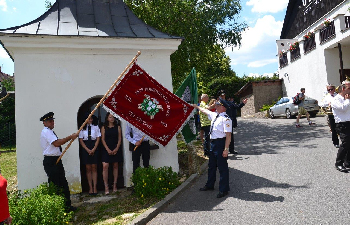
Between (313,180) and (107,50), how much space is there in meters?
5.46

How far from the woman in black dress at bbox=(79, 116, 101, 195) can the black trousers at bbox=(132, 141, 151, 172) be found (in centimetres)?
89

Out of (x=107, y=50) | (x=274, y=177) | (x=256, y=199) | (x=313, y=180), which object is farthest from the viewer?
(x=107, y=50)

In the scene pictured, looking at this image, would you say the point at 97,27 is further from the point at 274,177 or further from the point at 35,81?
the point at 274,177

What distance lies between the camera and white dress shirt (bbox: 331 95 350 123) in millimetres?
6165

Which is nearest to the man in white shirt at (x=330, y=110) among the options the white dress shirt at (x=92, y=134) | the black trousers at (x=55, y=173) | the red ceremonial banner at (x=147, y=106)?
the red ceremonial banner at (x=147, y=106)

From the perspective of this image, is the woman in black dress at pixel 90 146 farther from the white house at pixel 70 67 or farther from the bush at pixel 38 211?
the bush at pixel 38 211

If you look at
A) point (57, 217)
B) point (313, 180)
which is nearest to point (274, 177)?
point (313, 180)

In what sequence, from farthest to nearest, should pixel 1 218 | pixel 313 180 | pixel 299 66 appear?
pixel 299 66 → pixel 313 180 → pixel 1 218

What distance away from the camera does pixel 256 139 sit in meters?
12.4

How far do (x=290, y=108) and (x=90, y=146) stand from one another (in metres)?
16.1

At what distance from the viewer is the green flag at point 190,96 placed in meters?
7.27

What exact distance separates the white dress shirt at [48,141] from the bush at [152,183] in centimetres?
172

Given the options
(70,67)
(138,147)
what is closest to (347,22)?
(138,147)

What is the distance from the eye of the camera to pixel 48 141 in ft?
17.6
